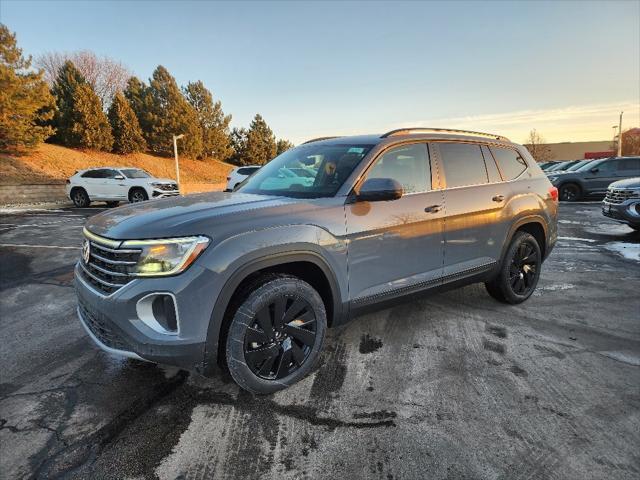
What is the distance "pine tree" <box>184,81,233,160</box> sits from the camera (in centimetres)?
3862

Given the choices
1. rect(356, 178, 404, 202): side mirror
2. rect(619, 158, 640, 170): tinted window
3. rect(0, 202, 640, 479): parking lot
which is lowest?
rect(0, 202, 640, 479): parking lot

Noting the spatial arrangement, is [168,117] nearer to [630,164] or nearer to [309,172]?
[630,164]

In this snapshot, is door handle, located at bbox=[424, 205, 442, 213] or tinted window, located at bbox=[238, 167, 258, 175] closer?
door handle, located at bbox=[424, 205, 442, 213]

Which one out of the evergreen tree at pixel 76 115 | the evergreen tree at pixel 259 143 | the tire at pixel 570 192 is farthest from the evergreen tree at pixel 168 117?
the tire at pixel 570 192

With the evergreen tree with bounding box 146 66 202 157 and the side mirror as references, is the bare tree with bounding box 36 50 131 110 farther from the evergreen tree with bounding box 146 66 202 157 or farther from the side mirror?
the side mirror

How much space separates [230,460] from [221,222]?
52.1 inches

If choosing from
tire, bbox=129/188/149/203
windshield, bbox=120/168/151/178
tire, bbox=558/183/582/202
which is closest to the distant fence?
windshield, bbox=120/168/151/178

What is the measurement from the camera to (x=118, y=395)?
8.82 feet

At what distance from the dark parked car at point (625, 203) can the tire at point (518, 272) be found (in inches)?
203

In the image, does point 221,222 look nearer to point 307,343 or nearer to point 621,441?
point 307,343

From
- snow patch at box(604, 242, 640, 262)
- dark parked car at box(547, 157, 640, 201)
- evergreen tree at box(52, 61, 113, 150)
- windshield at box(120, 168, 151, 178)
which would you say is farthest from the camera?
evergreen tree at box(52, 61, 113, 150)

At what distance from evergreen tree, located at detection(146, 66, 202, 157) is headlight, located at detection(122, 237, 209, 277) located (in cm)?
3445

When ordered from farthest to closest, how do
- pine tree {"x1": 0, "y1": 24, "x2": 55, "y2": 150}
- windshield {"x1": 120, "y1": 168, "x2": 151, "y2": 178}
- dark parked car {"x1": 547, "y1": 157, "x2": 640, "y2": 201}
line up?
pine tree {"x1": 0, "y1": 24, "x2": 55, "y2": 150} < windshield {"x1": 120, "y1": 168, "x2": 151, "y2": 178} < dark parked car {"x1": 547, "y1": 157, "x2": 640, "y2": 201}

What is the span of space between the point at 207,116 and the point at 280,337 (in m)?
40.1
